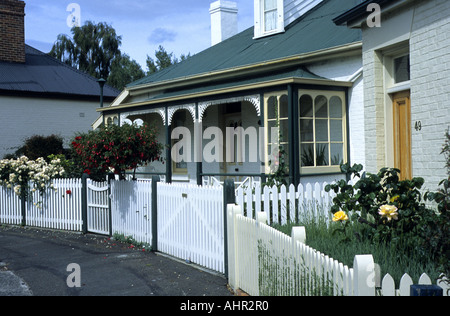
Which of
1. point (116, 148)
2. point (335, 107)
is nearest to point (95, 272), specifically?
point (116, 148)

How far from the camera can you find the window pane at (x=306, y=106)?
12.7 m

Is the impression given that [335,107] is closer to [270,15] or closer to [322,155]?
[322,155]

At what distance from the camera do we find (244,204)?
308 inches

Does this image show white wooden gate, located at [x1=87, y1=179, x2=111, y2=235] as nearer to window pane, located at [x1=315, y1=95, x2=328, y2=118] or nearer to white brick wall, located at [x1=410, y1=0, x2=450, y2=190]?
window pane, located at [x1=315, y1=95, x2=328, y2=118]

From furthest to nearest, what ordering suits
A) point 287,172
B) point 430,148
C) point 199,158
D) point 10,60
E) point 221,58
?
1. point 10,60
2. point 221,58
3. point 199,158
4. point 287,172
5. point 430,148

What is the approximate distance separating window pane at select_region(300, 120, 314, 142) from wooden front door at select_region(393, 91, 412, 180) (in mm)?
4947

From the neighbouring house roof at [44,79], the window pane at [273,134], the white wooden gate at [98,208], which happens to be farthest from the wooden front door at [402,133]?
the neighbouring house roof at [44,79]

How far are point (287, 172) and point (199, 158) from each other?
3.31 metres

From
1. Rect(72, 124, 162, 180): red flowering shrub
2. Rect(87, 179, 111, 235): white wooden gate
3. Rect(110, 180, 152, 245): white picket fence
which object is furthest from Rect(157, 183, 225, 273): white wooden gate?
Rect(87, 179, 111, 235): white wooden gate

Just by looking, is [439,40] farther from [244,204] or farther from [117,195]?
[117,195]

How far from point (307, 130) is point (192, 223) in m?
5.49

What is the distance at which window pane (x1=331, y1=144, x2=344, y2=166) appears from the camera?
12383mm

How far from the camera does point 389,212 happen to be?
17.1 feet
